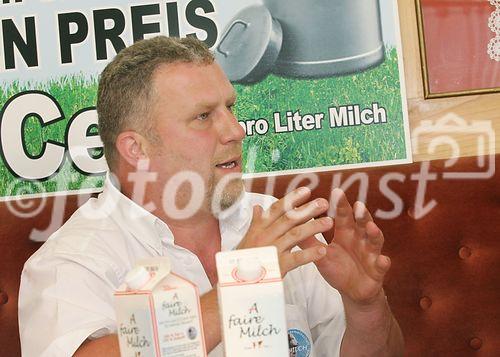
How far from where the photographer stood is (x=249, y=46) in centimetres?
196

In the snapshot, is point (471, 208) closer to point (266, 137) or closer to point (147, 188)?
point (266, 137)

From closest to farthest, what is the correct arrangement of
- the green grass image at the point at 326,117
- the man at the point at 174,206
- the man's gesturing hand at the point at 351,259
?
the man's gesturing hand at the point at 351,259, the man at the point at 174,206, the green grass image at the point at 326,117

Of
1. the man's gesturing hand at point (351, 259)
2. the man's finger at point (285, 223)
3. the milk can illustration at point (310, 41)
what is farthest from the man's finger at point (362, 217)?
the milk can illustration at point (310, 41)

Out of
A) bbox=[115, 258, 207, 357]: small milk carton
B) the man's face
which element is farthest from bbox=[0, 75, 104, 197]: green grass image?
bbox=[115, 258, 207, 357]: small milk carton

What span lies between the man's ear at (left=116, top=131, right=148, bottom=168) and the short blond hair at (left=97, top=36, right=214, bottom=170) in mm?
13

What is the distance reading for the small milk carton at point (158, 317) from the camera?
0.97 metres

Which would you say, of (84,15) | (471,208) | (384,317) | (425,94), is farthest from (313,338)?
(84,15)

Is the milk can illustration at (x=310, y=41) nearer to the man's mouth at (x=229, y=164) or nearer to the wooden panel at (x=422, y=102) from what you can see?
the wooden panel at (x=422, y=102)

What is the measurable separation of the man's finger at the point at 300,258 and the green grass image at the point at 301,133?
2.32 feet

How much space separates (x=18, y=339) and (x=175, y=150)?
605mm

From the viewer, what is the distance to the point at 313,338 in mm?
1813

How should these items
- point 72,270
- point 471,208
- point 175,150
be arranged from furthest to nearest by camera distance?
1. point 471,208
2. point 175,150
3. point 72,270

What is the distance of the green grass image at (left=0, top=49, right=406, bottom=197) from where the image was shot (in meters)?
1.93

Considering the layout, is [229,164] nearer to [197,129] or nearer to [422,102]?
[197,129]
